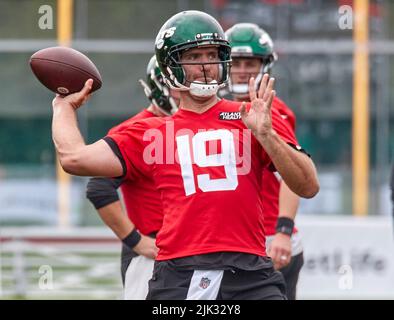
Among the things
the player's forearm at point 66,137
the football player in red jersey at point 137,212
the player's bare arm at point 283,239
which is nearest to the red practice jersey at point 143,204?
the football player in red jersey at point 137,212

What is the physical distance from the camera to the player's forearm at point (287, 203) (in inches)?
A: 234

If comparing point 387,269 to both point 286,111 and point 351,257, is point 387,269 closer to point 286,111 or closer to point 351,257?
point 351,257

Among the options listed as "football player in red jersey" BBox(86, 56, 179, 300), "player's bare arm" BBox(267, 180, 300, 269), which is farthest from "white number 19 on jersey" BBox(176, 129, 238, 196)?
"player's bare arm" BBox(267, 180, 300, 269)

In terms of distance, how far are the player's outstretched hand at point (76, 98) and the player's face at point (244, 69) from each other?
199 centimetres

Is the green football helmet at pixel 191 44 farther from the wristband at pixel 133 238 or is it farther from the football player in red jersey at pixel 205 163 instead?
the wristband at pixel 133 238

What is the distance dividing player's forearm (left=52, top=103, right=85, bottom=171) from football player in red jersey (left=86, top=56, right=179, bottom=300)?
4.59ft

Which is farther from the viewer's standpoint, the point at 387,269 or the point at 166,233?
the point at 387,269

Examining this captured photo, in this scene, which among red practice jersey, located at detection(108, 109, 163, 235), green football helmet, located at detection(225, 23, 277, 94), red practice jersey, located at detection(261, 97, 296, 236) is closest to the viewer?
red practice jersey, located at detection(108, 109, 163, 235)

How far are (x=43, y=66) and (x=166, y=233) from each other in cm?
94

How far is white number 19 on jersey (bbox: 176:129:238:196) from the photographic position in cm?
432

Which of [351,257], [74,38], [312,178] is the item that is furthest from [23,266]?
[312,178]

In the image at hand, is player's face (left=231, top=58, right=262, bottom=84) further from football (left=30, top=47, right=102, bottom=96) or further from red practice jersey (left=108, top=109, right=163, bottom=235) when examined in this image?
football (left=30, top=47, right=102, bottom=96)

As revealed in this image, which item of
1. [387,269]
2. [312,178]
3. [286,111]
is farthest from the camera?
[387,269]

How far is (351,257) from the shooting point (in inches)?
460
